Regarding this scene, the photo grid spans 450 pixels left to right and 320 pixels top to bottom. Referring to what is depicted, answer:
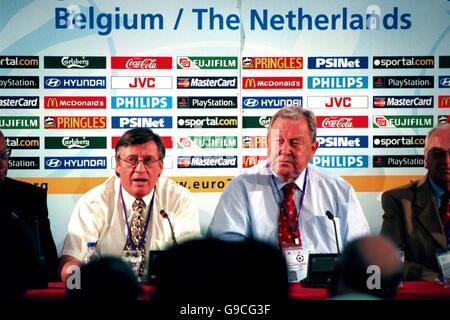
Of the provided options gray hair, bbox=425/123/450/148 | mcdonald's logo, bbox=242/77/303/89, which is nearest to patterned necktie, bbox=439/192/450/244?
gray hair, bbox=425/123/450/148

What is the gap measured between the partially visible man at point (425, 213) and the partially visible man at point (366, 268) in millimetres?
2641

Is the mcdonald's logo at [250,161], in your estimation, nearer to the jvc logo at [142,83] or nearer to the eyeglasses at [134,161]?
the eyeglasses at [134,161]

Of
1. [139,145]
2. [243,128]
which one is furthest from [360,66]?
[139,145]

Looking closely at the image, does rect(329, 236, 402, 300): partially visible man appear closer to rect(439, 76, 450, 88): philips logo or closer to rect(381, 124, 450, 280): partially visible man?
rect(381, 124, 450, 280): partially visible man

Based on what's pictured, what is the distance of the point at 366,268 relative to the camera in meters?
1.34

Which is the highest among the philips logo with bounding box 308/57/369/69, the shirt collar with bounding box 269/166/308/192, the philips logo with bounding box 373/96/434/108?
the philips logo with bounding box 308/57/369/69

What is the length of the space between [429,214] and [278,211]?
3.13 ft

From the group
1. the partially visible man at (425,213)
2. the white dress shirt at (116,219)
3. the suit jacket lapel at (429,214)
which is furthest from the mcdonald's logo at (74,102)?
the suit jacket lapel at (429,214)

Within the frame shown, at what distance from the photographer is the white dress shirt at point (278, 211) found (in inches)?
155

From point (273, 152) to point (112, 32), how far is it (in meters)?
1.34

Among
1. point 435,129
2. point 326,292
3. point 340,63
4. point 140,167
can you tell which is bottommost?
point 326,292

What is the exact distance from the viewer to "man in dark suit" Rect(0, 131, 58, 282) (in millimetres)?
4066

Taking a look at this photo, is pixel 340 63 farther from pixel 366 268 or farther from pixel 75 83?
pixel 366 268

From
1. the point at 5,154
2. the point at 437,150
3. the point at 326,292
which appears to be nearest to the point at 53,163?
the point at 5,154
